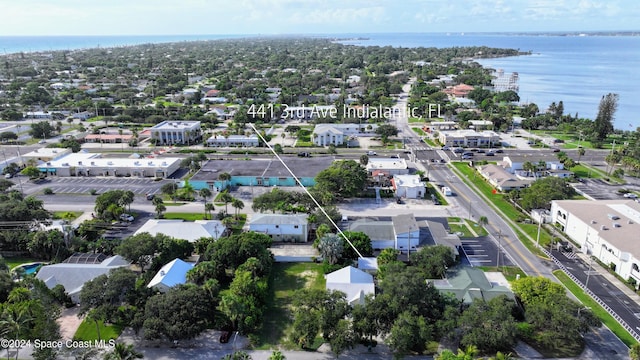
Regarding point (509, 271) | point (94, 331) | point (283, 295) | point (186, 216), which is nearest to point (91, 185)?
point (186, 216)

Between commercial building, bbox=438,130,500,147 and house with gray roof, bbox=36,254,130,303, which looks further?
commercial building, bbox=438,130,500,147

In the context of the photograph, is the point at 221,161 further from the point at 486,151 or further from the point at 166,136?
the point at 486,151

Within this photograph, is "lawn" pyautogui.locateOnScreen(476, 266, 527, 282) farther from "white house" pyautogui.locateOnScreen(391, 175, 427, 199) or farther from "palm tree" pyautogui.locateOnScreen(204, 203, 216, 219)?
"palm tree" pyautogui.locateOnScreen(204, 203, 216, 219)

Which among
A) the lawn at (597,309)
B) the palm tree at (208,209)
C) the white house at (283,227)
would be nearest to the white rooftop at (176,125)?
the palm tree at (208,209)

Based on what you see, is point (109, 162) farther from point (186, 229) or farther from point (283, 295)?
point (283, 295)

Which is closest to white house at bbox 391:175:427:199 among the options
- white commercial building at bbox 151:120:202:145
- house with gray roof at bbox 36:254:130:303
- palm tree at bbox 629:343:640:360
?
palm tree at bbox 629:343:640:360

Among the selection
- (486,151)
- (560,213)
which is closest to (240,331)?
(560,213)
